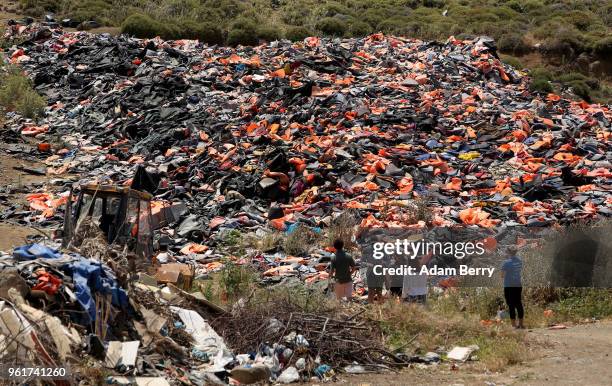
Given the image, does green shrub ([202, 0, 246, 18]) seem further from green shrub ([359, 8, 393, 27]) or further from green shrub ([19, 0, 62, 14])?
green shrub ([19, 0, 62, 14])

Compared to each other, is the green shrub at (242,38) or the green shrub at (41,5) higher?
the green shrub at (41,5)

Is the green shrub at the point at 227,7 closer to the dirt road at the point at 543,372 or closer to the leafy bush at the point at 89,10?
the leafy bush at the point at 89,10

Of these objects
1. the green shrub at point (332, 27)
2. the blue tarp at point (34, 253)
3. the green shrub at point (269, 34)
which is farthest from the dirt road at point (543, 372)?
the green shrub at point (332, 27)

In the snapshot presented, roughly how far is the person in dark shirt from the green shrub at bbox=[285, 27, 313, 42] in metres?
23.1

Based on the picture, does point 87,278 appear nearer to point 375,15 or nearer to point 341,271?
point 341,271

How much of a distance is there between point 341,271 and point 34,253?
3.95m

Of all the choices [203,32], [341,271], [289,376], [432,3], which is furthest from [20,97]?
[432,3]

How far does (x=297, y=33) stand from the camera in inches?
1273

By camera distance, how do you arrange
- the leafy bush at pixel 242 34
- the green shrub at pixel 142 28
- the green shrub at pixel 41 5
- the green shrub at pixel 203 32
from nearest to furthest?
the green shrub at pixel 142 28, the green shrub at pixel 203 32, the leafy bush at pixel 242 34, the green shrub at pixel 41 5

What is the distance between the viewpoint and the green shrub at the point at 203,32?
3078 cm

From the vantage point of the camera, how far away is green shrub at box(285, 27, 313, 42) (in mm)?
32062

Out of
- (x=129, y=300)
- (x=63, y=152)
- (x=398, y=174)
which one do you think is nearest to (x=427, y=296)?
(x=129, y=300)

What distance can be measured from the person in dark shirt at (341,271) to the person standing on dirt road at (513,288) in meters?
1.92

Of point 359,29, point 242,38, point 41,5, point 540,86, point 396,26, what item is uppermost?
point 41,5
